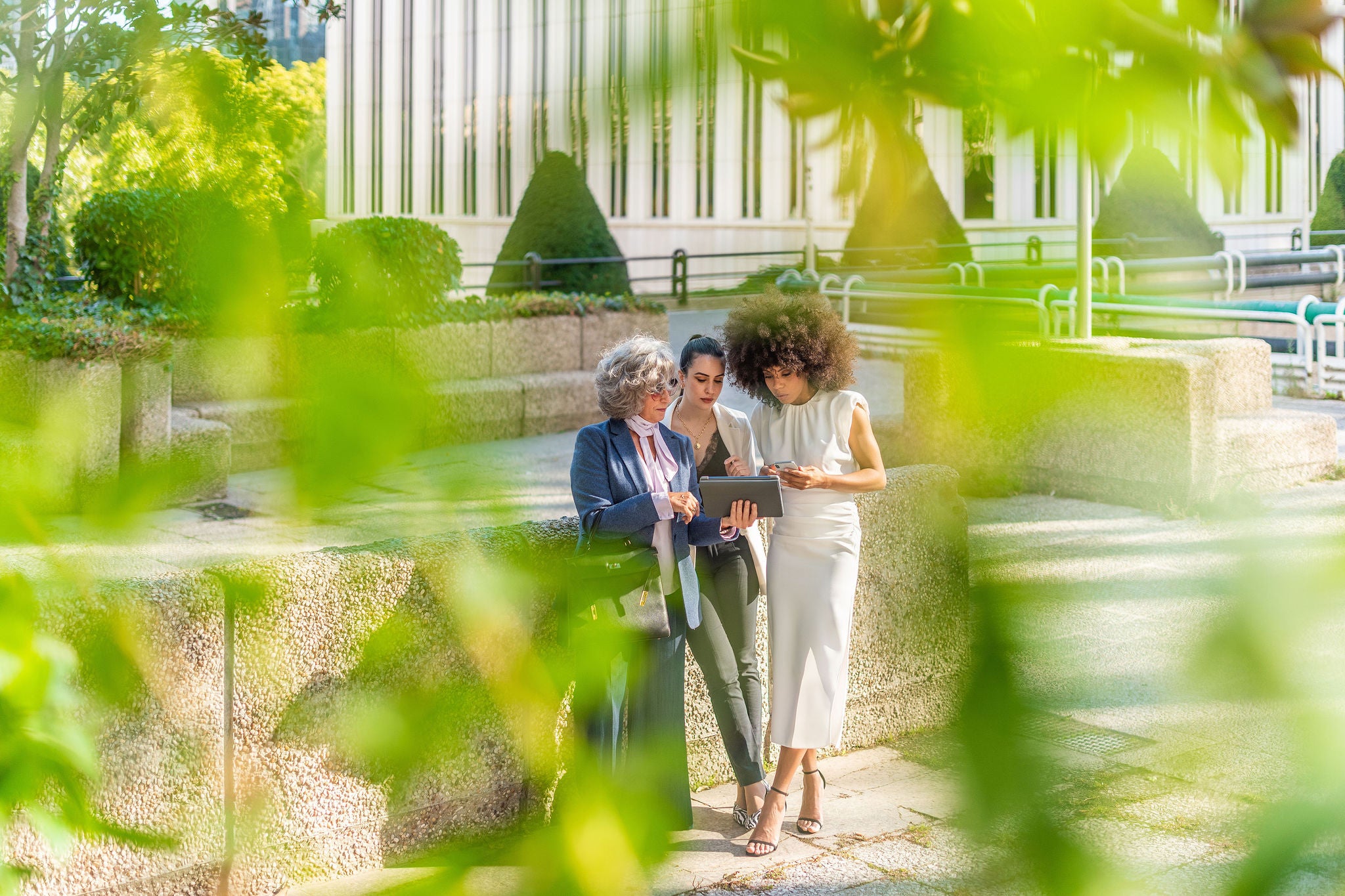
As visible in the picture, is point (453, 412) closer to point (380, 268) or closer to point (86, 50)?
point (380, 268)

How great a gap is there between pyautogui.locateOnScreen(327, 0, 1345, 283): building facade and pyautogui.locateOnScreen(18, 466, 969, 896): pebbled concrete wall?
0.90 ft

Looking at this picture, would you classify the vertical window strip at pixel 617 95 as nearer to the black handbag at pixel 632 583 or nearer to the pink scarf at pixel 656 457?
the black handbag at pixel 632 583

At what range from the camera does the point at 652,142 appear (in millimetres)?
627

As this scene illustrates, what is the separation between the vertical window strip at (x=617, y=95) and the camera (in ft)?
2.02

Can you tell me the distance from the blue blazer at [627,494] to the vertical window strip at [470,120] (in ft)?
8.83

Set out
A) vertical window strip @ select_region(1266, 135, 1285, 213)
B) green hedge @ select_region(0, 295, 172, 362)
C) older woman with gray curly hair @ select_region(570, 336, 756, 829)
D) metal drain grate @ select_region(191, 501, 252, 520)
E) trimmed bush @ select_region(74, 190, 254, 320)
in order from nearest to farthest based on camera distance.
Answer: vertical window strip @ select_region(1266, 135, 1285, 213), trimmed bush @ select_region(74, 190, 254, 320), metal drain grate @ select_region(191, 501, 252, 520), older woman with gray curly hair @ select_region(570, 336, 756, 829), green hedge @ select_region(0, 295, 172, 362)

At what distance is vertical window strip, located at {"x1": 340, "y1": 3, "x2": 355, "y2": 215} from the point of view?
0.71m

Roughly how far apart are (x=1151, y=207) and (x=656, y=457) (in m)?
2.98

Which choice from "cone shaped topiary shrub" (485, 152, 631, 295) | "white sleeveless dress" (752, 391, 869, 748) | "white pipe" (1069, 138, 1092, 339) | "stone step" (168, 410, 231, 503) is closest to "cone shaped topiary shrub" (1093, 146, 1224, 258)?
"white pipe" (1069, 138, 1092, 339)

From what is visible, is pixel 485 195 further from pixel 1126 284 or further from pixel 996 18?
pixel 1126 284

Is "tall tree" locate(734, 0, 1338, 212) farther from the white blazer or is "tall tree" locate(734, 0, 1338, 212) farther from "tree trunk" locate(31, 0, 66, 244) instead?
the white blazer

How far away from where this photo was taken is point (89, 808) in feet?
3.92

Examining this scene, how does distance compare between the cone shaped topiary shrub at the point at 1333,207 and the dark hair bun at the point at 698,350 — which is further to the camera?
the dark hair bun at the point at 698,350

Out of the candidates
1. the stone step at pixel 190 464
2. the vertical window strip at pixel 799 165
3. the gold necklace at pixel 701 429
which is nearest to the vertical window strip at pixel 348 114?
the vertical window strip at pixel 799 165
